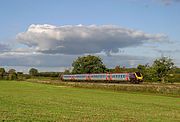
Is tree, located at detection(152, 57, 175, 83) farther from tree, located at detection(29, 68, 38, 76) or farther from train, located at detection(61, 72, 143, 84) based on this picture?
tree, located at detection(29, 68, 38, 76)

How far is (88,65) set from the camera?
134 m

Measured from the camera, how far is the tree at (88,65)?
134m

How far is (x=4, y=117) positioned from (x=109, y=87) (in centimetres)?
4652

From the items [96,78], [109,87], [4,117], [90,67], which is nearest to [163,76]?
[96,78]

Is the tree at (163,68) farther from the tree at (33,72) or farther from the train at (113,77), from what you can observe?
the tree at (33,72)

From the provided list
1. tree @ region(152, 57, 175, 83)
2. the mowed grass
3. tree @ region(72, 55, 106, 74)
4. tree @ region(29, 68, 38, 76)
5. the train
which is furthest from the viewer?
tree @ region(29, 68, 38, 76)

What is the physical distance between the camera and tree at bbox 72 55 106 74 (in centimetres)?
13375

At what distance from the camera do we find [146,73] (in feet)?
294

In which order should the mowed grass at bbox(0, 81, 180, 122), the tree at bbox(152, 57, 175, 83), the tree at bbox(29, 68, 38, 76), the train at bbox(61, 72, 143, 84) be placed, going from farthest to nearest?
the tree at bbox(29, 68, 38, 76)
the tree at bbox(152, 57, 175, 83)
the train at bbox(61, 72, 143, 84)
the mowed grass at bbox(0, 81, 180, 122)

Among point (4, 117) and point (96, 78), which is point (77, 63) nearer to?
point (96, 78)

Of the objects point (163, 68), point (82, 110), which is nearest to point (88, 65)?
point (163, 68)

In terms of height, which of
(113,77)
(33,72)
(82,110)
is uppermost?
(33,72)

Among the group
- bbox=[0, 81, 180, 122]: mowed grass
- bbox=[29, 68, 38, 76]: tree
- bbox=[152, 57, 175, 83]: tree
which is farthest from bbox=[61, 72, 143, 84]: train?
bbox=[29, 68, 38, 76]: tree

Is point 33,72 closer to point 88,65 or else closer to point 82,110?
point 88,65
